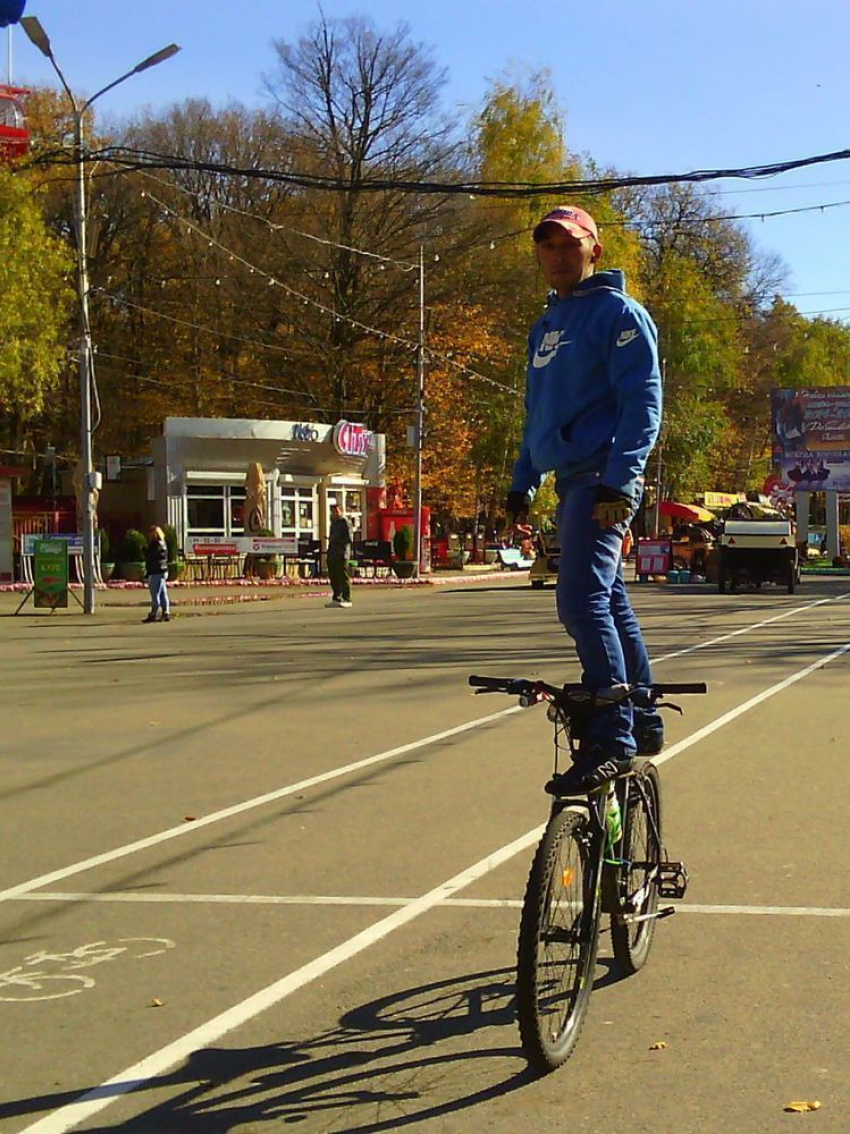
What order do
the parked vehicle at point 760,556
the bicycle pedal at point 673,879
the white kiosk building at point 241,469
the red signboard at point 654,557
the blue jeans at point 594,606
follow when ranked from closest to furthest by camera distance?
the blue jeans at point 594,606
the bicycle pedal at point 673,879
the parked vehicle at point 760,556
the red signboard at point 654,557
the white kiosk building at point 241,469

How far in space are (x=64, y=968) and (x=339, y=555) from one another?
77.4 feet

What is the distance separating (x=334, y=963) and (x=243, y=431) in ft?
135

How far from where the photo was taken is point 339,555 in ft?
93.9

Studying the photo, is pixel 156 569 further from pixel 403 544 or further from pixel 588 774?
pixel 403 544

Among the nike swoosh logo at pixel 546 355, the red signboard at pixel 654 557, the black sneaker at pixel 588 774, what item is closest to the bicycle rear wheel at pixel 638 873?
the black sneaker at pixel 588 774

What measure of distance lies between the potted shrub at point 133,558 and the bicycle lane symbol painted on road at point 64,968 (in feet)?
115

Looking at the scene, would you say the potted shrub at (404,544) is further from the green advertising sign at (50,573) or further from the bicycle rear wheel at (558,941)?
the bicycle rear wheel at (558,941)

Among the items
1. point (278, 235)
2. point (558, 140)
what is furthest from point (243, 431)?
point (558, 140)

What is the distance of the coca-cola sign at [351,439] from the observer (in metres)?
47.6

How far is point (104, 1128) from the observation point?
367 cm

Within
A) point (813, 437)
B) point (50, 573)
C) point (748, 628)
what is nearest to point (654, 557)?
point (813, 437)

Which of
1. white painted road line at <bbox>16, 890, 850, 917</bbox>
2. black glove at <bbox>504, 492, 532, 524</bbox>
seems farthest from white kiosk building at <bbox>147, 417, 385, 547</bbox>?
black glove at <bbox>504, 492, 532, 524</bbox>

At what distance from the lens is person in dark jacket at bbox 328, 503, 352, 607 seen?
27781 mm

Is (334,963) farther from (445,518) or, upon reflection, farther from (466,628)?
(445,518)
